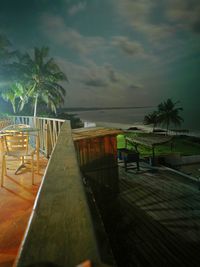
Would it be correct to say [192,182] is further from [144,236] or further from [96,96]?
[96,96]

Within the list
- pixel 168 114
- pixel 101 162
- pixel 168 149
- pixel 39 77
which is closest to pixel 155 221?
pixel 101 162

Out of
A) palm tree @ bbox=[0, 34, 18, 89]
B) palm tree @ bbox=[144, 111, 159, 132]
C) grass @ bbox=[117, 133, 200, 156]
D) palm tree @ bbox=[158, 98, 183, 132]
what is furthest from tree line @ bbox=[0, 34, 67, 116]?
palm tree @ bbox=[144, 111, 159, 132]

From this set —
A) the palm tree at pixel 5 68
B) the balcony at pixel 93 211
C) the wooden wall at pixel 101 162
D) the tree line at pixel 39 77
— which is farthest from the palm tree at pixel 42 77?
the wooden wall at pixel 101 162

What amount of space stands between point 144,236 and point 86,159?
2.35 metres

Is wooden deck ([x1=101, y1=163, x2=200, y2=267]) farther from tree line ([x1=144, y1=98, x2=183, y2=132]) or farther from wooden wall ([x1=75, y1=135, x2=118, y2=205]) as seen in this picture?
tree line ([x1=144, y1=98, x2=183, y2=132])

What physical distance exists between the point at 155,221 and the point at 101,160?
2341mm

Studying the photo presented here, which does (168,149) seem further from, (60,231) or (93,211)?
(60,231)

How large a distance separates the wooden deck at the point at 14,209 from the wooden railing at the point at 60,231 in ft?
4.81

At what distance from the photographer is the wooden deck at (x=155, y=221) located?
3786 mm

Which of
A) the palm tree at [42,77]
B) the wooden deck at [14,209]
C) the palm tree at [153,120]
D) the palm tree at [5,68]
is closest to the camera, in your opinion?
the wooden deck at [14,209]

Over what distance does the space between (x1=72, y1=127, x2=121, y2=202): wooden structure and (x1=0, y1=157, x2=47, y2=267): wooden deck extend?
45.2 inches

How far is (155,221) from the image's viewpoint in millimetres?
5773

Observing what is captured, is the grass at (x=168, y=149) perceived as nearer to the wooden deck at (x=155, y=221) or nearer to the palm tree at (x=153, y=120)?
the wooden deck at (x=155, y=221)

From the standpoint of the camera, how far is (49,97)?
22.9 meters
